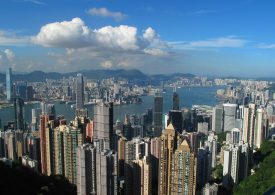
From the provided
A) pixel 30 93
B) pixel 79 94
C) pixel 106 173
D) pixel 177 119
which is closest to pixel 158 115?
pixel 177 119

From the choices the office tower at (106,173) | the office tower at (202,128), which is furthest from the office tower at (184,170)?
the office tower at (202,128)

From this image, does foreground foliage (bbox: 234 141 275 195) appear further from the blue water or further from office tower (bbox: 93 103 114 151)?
the blue water

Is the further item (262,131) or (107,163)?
(262,131)

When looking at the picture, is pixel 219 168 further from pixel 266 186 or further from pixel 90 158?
pixel 90 158

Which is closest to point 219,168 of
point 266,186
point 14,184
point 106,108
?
point 266,186

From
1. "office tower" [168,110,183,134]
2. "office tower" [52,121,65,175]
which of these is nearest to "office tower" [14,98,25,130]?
"office tower" [52,121,65,175]

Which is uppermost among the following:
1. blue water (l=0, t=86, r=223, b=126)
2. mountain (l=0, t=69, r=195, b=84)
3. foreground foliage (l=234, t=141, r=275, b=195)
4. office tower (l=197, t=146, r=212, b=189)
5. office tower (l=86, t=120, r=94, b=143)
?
mountain (l=0, t=69, r=195, b=84)

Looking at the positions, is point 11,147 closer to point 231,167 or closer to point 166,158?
point 166,158
